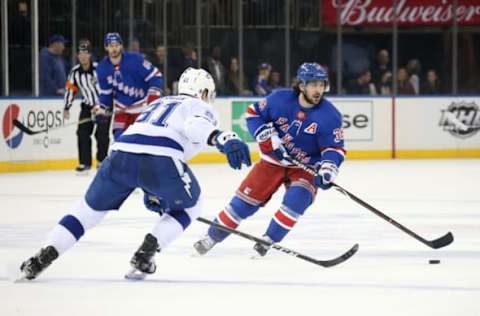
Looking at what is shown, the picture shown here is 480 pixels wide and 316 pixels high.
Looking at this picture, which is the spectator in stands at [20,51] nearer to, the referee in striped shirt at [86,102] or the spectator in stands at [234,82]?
the referee in striped shirt at [86,102]

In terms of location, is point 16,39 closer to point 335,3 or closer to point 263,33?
point 263,33

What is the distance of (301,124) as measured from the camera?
770 centimetres

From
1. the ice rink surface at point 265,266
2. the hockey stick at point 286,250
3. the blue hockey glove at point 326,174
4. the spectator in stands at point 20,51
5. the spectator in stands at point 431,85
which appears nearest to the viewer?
the ice rink surface at point 265,266

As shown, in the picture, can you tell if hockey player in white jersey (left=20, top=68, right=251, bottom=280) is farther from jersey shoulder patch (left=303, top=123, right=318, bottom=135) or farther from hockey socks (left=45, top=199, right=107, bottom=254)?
jersey shoulder patch (left=303, top=123, right=318, bottom=135)

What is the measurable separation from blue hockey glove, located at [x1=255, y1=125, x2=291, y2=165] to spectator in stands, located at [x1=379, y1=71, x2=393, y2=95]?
32.3 feet

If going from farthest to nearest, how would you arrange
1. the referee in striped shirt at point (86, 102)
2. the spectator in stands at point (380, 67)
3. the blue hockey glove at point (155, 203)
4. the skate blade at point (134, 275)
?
the spectator in stands at point (380, 67), the referee in striped shirt at point (86, 102), the blue hockey glove at point (155, 203), the skate blade at point (134, 275)

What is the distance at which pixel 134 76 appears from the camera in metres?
11.9

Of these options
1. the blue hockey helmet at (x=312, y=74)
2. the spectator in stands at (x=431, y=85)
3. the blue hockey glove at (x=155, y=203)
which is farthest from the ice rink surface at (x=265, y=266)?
the spectator in stands at (x=431, y=85)

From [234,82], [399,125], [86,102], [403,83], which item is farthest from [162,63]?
[403,83]

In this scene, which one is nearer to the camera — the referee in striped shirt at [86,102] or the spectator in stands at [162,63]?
the referee in striped shirt at [86,102]

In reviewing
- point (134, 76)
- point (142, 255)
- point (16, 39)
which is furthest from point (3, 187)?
point (142, 255)

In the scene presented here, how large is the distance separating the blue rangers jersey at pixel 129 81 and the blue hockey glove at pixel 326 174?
4.43m

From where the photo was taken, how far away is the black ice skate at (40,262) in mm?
6426

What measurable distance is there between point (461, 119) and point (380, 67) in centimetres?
144
